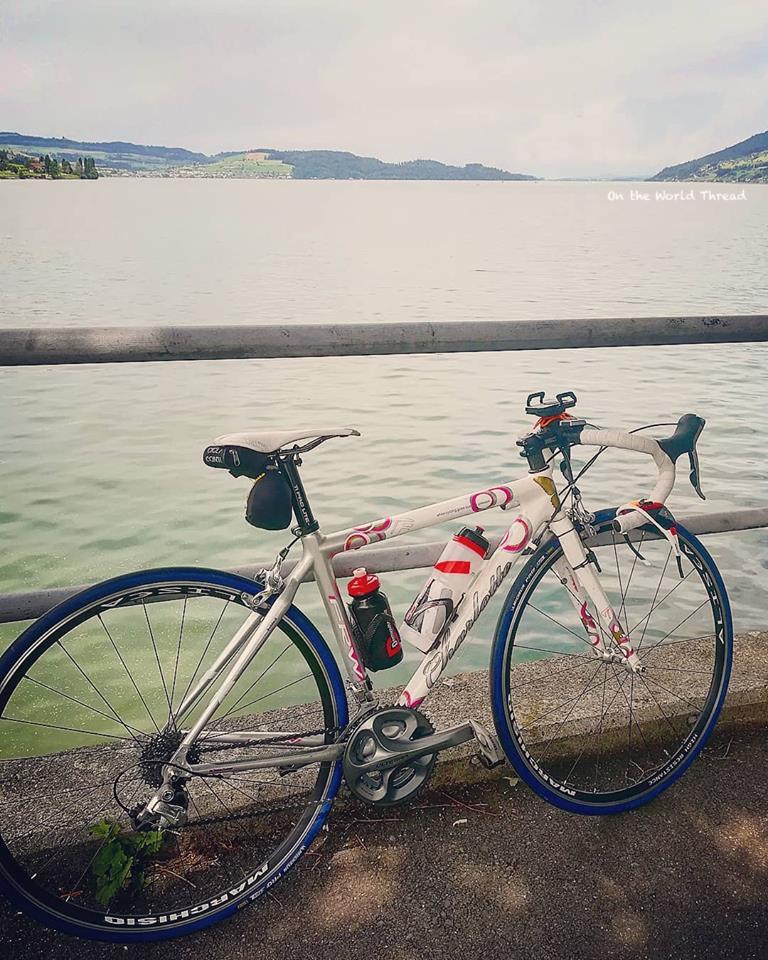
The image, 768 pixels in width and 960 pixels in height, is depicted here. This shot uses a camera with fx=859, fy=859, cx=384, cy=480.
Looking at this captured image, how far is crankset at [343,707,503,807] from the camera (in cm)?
221

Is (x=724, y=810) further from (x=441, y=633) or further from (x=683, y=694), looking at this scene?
(x=441, y=633)

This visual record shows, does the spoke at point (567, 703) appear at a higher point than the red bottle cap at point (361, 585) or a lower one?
lower

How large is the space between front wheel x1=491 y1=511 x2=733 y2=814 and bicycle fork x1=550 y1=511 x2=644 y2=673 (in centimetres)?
2

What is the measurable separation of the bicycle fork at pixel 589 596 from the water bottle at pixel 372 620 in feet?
1.69

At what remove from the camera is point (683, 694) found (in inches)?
109

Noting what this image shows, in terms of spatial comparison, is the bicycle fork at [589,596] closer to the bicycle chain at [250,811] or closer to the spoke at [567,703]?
the spoke at [567,703]

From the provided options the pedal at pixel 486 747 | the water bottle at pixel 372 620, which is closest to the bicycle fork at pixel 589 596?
the pedal at pixel 486 747

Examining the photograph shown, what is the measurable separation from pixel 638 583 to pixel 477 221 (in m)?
120

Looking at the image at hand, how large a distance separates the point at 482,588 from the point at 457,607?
0.28 feet

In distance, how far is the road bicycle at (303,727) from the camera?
2.03 m

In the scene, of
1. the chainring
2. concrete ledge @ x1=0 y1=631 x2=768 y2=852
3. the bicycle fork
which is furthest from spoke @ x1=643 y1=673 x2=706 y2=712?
the chainring

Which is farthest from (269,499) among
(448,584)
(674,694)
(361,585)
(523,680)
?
(674,694)

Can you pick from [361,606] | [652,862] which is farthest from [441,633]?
[652,862]

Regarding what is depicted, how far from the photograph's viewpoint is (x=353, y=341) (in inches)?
97.1
